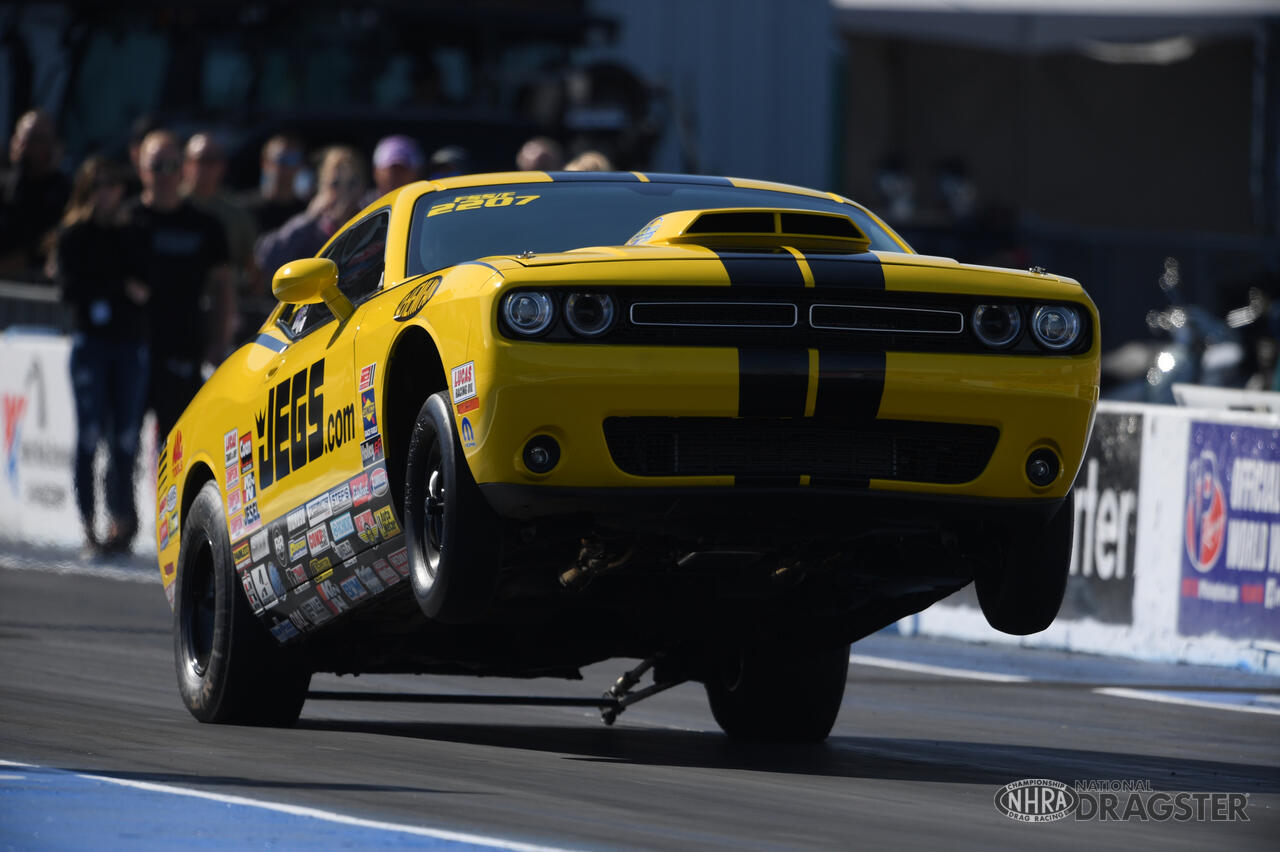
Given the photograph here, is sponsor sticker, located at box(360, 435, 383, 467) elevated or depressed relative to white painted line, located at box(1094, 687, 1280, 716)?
elevated

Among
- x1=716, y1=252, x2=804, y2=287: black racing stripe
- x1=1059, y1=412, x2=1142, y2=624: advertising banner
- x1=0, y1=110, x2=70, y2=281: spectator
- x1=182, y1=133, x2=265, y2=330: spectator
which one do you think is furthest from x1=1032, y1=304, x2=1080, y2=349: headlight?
x1=0, y1=110, x2=70, y2=281: spectator

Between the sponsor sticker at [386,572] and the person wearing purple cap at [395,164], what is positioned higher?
the person wearing purple cap at [395,164]

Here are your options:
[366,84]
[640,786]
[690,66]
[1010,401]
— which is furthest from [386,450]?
[690,66]

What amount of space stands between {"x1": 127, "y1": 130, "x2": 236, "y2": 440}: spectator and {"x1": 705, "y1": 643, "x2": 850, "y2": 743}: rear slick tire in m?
7.05

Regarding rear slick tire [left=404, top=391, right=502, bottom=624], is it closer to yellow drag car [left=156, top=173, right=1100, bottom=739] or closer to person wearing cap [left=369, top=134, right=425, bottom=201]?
yellow drag car [left=156, top=173, right=1100, bottom=739]

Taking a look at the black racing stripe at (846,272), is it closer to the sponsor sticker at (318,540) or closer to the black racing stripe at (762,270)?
the black racing stripe at (762,270)

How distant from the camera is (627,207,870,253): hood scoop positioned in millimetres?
7551

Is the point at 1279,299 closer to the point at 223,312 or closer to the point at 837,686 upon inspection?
the point at 223,312

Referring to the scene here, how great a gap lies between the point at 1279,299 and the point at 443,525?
13.5 metres

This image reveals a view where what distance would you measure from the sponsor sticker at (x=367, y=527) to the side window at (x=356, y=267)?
77 cm

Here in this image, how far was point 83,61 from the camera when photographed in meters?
24.6

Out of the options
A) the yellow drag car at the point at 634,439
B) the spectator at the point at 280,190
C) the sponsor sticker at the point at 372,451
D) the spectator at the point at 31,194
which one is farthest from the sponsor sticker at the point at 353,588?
the spectator at the point at 31,194

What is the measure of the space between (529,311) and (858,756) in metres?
2.26

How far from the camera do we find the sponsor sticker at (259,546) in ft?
27.9
